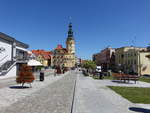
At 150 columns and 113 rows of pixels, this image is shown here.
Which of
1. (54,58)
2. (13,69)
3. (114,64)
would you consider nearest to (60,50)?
(54,58)

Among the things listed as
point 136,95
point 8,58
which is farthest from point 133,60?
point 136,95

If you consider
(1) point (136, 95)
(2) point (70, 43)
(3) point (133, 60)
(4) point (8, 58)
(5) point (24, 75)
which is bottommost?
(1) point (136, 95)

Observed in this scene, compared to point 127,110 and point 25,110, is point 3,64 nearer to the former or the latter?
point 25,110

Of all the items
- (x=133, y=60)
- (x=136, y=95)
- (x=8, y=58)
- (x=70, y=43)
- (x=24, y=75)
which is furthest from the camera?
(x=70, y=43)

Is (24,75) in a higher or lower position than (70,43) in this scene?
lower

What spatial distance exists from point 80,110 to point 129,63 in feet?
204

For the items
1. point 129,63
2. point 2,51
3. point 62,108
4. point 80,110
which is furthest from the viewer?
point 129,63

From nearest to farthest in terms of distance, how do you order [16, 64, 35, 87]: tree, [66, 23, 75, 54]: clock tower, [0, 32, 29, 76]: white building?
[16, 64, 35, 87]: tree, [0, 32, 29, 76]: white building, [66, 23, 75, 54]: clock tower

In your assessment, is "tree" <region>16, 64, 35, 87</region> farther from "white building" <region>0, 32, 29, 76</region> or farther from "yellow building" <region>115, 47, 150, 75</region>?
"yellow building" <region>115, 47, 150, 75</region>

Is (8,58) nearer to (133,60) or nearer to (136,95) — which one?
(136,95)

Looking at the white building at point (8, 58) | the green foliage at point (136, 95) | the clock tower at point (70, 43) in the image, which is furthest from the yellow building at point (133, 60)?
the clock tower at point (70, 43)

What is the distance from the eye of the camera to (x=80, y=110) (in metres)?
7.50

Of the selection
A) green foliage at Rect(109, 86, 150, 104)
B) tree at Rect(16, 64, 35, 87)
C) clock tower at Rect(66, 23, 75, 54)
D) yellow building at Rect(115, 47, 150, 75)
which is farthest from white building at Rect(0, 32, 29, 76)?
clock tower at Rect(66, 23, 75, 54)

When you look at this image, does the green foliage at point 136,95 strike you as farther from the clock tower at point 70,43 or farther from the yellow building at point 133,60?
the clock tower at point 70,43
